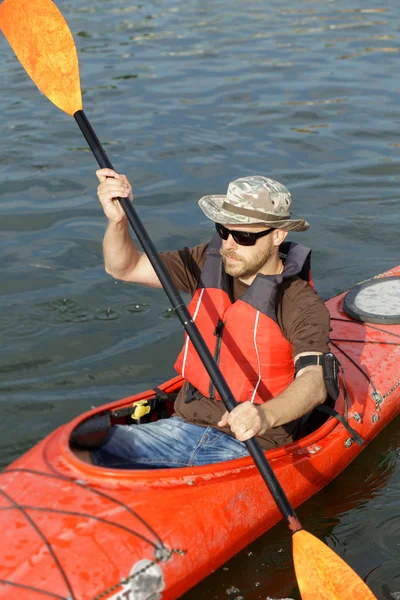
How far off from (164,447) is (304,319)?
845mm

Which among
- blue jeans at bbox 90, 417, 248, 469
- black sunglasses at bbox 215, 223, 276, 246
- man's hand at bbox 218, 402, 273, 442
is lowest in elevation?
blue jeans at bbox 90, 417, 248, 469

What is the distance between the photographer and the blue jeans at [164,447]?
3816mm

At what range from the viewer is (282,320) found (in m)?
3.91

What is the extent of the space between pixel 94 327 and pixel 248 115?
4983mm

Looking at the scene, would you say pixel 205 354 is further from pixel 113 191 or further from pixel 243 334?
pixel 113 191

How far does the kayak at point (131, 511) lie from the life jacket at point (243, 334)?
329 mm

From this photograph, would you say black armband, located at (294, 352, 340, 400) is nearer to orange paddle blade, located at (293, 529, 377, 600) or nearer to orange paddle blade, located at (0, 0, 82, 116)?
orange paddle blade, located at (293, 529, 377, 600)

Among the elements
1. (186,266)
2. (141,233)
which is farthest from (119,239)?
(186,266)

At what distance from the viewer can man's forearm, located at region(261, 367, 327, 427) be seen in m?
A: 3.51

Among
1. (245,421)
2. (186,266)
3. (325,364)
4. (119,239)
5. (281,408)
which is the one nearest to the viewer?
(245,421)

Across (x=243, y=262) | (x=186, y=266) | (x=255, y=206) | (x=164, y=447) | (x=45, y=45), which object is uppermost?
(x=45, y=45)

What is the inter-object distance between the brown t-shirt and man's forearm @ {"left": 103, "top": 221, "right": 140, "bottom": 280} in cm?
18

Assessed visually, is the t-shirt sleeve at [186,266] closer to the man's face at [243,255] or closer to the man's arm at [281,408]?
the man's face at [243,255]

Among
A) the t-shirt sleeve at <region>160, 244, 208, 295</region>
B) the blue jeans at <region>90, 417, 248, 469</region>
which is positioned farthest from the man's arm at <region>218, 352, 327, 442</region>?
the t-shirt sleeve at <region>160, 244, 208, 295</region>
